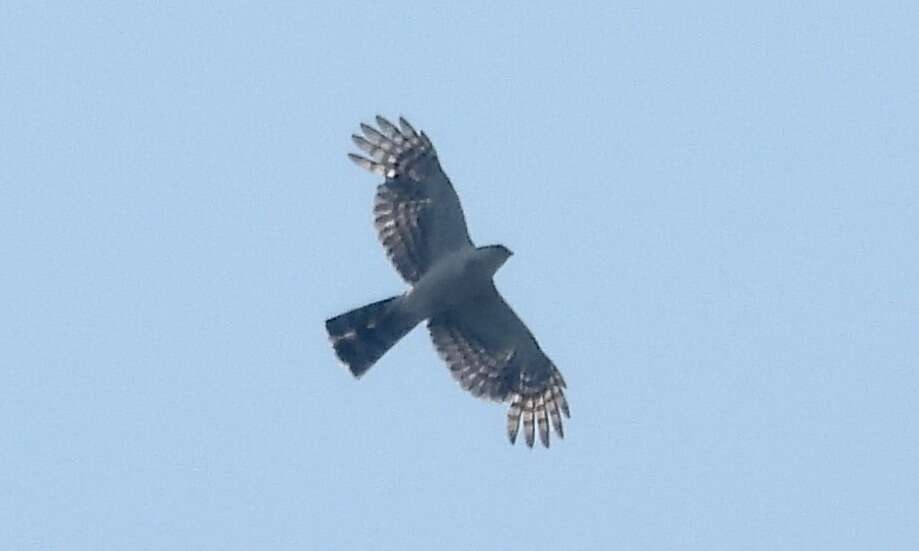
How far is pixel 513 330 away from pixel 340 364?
1.97 m

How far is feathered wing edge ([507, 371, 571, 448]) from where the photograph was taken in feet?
96.6

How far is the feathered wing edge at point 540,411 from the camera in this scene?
2945 centimetres

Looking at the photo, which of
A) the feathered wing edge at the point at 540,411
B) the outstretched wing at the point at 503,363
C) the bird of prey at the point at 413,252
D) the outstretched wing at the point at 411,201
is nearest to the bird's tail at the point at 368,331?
the bird of prey at the point at 413,252

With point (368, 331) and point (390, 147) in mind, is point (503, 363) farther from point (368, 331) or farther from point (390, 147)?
point (390, 147)

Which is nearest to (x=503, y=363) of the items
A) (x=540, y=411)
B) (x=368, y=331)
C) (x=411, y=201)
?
(x=540, y=411)

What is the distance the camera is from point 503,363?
29453 mm

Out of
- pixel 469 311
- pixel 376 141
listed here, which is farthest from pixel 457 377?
pixel 376 141

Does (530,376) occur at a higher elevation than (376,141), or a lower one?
lower

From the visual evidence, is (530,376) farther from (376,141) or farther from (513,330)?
(376,141)

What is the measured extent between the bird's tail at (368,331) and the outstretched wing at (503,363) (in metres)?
0.63

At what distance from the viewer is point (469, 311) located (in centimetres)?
2902

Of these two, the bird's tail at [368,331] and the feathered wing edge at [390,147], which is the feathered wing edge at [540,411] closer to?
the bird's tail at [368,331]

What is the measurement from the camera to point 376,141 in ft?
93.9

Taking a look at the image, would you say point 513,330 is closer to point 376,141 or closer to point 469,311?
point 469,311
